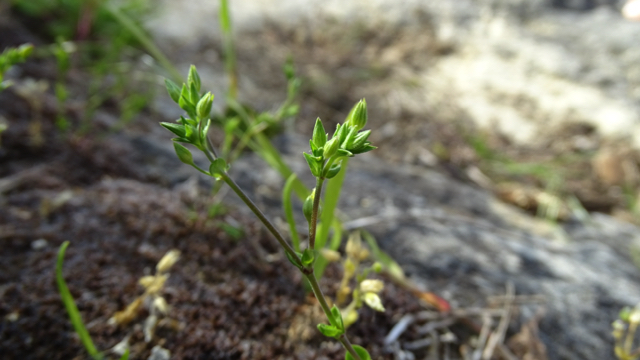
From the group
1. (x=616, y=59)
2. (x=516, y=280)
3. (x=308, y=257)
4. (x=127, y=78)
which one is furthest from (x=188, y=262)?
(x=616, y=59)

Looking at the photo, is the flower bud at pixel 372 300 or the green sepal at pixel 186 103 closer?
the green sepal at pixel 186 103

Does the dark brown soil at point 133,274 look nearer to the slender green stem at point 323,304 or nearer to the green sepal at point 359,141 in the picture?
the slender green stem at point 323,304

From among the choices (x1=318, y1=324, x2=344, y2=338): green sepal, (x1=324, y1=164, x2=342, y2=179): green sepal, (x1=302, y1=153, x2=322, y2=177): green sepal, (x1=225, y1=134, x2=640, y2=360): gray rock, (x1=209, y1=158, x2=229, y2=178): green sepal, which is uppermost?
(x1=209, y1=158, x2=229, y2=178): green sepal

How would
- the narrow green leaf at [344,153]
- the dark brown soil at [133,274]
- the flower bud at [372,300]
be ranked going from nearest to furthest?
the narrow green leaf at [344,153]
the flower bud at [372,300]
the dark brown soil at [133,274]

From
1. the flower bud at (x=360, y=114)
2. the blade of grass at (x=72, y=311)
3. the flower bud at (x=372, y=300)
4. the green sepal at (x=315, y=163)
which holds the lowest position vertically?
the flower bud at (x=372, y=300)

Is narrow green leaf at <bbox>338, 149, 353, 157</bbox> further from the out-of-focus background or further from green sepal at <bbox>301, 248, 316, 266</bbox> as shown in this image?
the out-of-focus background

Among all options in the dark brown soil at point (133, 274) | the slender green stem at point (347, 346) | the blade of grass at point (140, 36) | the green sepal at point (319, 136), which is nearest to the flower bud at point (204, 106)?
the green sepal at point (319, 136)

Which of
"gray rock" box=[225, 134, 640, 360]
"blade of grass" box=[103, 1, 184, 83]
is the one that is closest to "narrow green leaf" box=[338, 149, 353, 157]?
"gray rock" box=[225, 134, 640, 360]

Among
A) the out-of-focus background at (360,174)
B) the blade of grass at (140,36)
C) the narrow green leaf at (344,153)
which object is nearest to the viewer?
the narrow green leaf at (344,153)

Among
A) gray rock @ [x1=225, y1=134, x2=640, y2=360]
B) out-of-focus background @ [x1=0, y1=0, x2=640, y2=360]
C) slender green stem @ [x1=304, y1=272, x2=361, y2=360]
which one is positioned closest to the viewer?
slender green stem @ [x1=304, y1=272, x2=361, y2=360]
